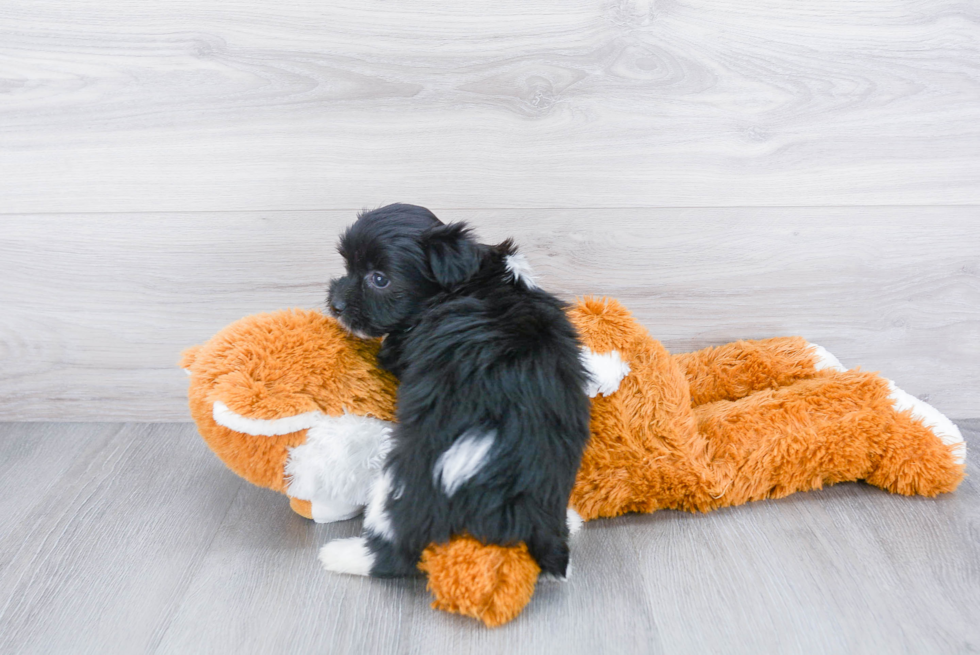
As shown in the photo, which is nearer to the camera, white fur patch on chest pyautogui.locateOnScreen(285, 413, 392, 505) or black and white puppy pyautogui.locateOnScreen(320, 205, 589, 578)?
black and white puppy pyautogui.locateOnScreen(320, 205, 589, 578)

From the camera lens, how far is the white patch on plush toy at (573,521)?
37.3 inches

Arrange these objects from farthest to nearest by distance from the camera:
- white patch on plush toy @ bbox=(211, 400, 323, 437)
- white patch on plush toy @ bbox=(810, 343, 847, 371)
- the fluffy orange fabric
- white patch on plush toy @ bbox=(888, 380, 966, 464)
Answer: white patch on plush toy @ bbox=(810, 343, 847, 371), white patch on plush toy @ bbox=(888, 380, 966, 464), white patch on plush toy @ bbox=(211, 400, 323, 437), the fluffy orange fabric

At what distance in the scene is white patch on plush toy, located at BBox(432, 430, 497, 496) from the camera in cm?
80

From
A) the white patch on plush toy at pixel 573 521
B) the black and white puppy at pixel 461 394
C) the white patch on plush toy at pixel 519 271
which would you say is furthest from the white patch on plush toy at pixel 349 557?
the white patch on plush toy at pixel 519 271

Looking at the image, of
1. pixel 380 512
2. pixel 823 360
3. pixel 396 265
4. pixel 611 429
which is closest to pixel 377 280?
pixel 396 265

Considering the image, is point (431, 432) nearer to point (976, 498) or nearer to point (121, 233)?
point (121, 233)

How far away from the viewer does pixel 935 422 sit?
3.50 ft

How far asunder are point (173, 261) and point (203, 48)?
38cm

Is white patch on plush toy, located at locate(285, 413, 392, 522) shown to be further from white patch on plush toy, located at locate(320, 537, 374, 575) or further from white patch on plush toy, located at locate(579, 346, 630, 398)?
white patch on plush toy, located at locate(579, 346, 630, 398)

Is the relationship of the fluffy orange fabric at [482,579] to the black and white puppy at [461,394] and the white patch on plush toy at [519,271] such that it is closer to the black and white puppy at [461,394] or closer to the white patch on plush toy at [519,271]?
the black and white puppy at [461,394]

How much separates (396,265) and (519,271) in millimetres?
166

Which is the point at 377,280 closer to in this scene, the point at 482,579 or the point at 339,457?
the point at 339,457

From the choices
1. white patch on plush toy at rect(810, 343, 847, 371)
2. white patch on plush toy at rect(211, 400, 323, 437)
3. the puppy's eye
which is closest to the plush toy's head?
white patch on plush toy at rect(211, 400, 323, 437)

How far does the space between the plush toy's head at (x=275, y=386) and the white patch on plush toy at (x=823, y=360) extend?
2.46 ft
